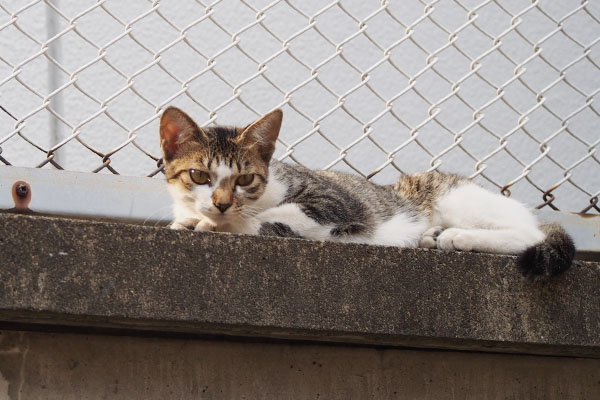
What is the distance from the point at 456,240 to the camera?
6.57 feet

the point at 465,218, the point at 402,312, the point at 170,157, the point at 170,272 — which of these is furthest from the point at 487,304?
the point at 170,157

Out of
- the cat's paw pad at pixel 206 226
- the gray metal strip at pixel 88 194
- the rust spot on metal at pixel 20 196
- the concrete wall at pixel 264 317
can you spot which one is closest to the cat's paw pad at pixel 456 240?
the concrete wall at pixel 264 317

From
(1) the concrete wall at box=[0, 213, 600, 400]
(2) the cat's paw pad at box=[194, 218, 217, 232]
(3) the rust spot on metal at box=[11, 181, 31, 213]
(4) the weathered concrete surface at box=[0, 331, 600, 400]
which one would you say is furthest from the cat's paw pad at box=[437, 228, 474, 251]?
(3) the rust spot on metal at box=[11, 181, 31, 213]

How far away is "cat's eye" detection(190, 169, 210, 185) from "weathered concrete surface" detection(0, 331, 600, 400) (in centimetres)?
45

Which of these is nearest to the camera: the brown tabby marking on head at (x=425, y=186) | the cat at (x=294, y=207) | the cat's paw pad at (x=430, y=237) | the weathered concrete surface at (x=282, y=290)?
the weathered concrete surface at (x=282, y=290)

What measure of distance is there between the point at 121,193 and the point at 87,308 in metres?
0.51

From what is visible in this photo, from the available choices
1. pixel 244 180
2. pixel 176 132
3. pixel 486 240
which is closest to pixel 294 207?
pixel 244 180

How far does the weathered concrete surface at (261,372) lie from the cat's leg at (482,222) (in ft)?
1.05

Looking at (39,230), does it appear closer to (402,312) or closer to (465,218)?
(402,312)

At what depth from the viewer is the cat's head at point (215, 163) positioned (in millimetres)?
1960

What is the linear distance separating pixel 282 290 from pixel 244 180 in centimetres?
49

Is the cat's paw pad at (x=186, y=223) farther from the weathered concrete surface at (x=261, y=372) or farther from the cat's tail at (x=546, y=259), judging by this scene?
the cat's tail at (x=546, y=259)

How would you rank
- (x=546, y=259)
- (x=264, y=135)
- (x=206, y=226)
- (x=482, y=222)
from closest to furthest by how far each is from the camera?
(x=546, y=259), (x=206, y=226), (x=264, y=135), (x=482, y=222)

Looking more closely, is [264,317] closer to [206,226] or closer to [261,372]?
[261,372]
